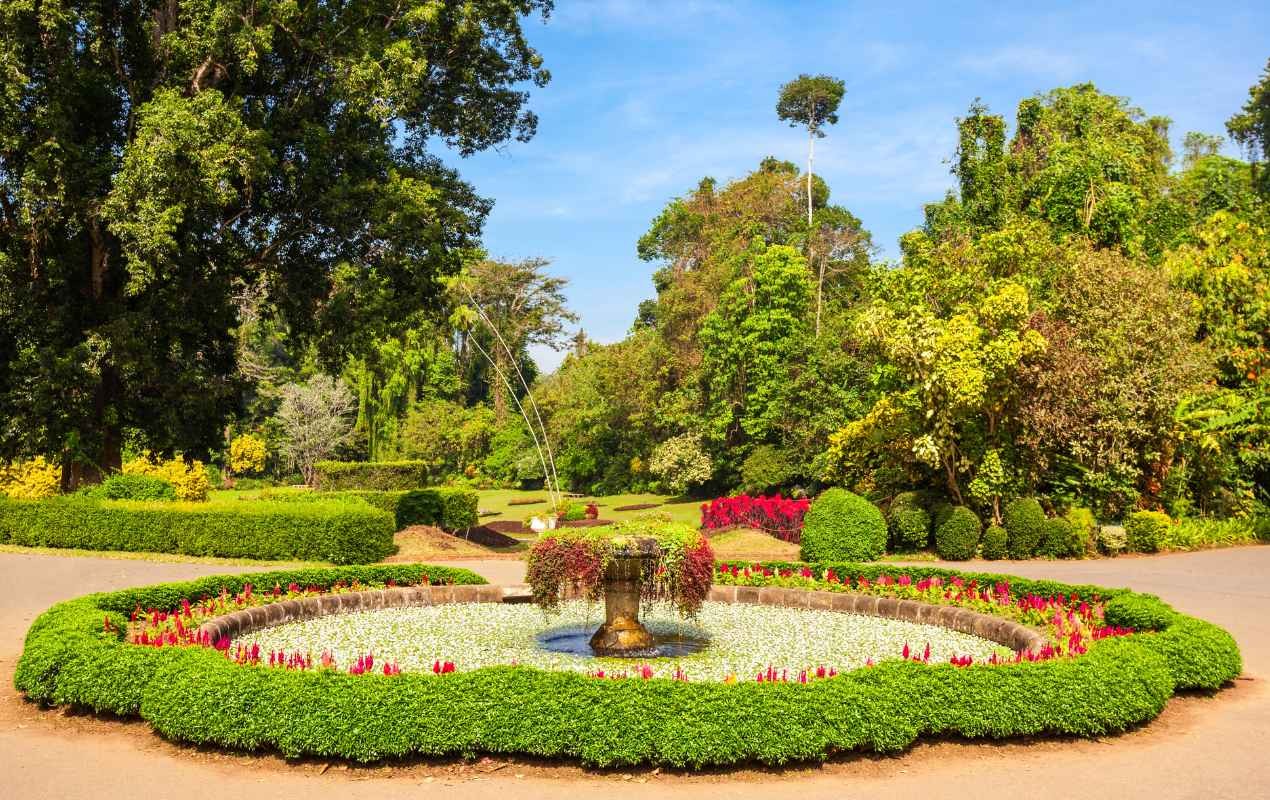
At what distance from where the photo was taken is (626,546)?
9.65 meters

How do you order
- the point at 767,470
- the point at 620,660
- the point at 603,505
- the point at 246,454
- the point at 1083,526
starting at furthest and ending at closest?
the point at 246,454, the point at 603,505, the point at 767,470, the point at 1083,526, the point at 620,660

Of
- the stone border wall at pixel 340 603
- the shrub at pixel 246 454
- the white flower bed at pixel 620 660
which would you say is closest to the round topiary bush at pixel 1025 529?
the white flower bed at pixel 620 660

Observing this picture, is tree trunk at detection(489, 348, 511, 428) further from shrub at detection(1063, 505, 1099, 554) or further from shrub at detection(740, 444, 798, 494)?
shrub at detection(1063, 505, 1099, 554)

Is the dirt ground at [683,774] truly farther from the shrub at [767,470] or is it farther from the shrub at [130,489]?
the shrub at [767,470]

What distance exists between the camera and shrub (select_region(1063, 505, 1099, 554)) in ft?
63.3

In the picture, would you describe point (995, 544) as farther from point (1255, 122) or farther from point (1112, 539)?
point (1255, 122)

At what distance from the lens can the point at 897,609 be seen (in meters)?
12.4

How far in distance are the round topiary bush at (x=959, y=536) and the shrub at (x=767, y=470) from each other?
528 inches

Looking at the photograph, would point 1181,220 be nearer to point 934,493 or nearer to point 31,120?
point 934,493

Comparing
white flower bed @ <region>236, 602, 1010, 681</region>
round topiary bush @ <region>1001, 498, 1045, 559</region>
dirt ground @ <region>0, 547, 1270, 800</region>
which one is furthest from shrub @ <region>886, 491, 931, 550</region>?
dirt ground @ <region>0, 547, 1270, 800</region>

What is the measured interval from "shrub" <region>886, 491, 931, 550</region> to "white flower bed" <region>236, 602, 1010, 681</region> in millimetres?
7242

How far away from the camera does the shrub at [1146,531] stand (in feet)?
65.6

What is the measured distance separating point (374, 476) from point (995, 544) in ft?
62.9

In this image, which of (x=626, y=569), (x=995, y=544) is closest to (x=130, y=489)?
(x=626, y=569)
